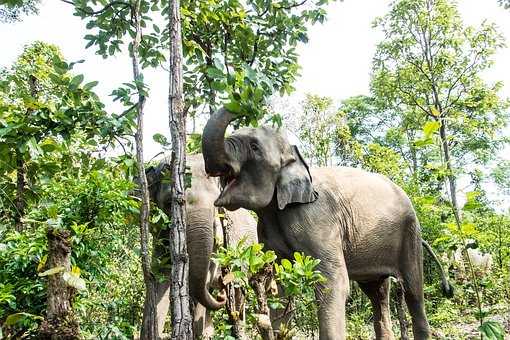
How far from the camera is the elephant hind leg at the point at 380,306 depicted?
208 inches

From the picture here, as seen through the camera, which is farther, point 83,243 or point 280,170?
point 280,170

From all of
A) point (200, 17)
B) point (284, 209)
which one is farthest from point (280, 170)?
point (200, 17)

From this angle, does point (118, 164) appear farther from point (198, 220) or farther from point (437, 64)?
point (437, 64)

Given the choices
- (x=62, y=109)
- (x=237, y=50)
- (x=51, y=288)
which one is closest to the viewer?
(x=51, y=288)

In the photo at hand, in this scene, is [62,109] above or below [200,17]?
below

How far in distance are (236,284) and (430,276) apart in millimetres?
8196

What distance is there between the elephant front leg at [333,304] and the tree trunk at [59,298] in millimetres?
2074

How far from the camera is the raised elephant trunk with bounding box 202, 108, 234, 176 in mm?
3197

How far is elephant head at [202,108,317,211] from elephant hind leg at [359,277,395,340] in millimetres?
1648

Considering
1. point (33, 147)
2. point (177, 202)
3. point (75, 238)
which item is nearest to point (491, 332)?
point (177, 202)

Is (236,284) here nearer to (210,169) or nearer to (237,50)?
(210,169)

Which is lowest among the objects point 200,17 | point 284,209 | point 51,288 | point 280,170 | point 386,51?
point 51,288

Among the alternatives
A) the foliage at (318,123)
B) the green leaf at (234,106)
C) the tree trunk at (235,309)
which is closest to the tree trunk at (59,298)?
the green leaf at (234,106)

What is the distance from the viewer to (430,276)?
1053 cm
